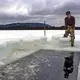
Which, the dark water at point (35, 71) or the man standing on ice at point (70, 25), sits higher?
the man standing on ice at point (70, 25)

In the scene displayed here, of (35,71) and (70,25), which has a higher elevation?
(70,25)

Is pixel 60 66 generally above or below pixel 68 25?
below

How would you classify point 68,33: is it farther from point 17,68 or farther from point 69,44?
point 17,68

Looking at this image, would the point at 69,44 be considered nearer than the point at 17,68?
No

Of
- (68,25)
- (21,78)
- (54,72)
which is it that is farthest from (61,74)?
(68,25)

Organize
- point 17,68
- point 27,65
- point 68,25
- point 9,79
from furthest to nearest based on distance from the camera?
point 68,25, point 27,65, point 17,68, point 9,79

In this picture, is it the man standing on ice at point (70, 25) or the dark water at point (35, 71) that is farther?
the man standing on ice at point (70, 25)

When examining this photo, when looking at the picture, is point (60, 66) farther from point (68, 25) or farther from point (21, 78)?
point (68, 25)

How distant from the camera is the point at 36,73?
6375 mm

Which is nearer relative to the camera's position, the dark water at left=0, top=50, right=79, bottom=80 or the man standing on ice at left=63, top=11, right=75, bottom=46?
the dark water at left=0, top=50, right=79, bottom=80

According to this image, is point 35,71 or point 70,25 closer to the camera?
point 35,71

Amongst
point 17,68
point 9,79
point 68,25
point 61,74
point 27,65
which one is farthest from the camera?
point 68,25

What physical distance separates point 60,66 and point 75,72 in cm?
94

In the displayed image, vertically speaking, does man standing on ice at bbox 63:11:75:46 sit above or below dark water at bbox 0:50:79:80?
above
